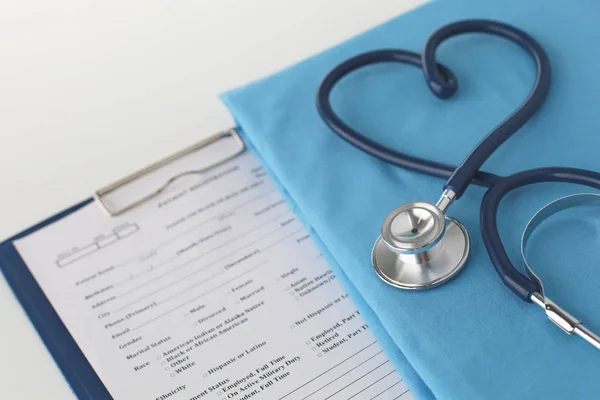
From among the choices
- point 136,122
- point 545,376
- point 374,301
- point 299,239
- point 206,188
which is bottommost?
point 545,376

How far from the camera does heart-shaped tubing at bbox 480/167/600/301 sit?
61 centimetres

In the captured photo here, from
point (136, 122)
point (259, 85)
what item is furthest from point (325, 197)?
point (136, 122)

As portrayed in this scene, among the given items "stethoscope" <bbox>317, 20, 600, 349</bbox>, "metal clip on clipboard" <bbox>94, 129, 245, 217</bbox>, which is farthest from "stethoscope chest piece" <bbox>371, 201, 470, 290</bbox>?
"metal clip on clipboard" <bbox>94, 129, 245, 217</bbox>

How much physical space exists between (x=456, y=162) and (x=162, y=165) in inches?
13.0

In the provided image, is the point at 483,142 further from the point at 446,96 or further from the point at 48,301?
the point at 48,301

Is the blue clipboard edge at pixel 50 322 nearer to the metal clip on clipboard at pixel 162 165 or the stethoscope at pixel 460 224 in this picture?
the metal clip on clipboard at pixel 162 165

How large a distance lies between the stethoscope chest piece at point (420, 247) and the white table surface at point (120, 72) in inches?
13.7

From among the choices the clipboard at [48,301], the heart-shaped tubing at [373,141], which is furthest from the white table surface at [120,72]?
the heart-shaped tubing at [373,141]

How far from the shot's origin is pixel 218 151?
0.88 m

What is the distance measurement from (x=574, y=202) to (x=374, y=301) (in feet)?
0.62

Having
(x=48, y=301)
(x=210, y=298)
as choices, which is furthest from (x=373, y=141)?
(x=48, y=301)

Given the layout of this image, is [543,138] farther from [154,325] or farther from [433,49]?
[154,325]

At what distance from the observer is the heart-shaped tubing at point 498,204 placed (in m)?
0.61

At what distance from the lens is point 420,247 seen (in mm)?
634
